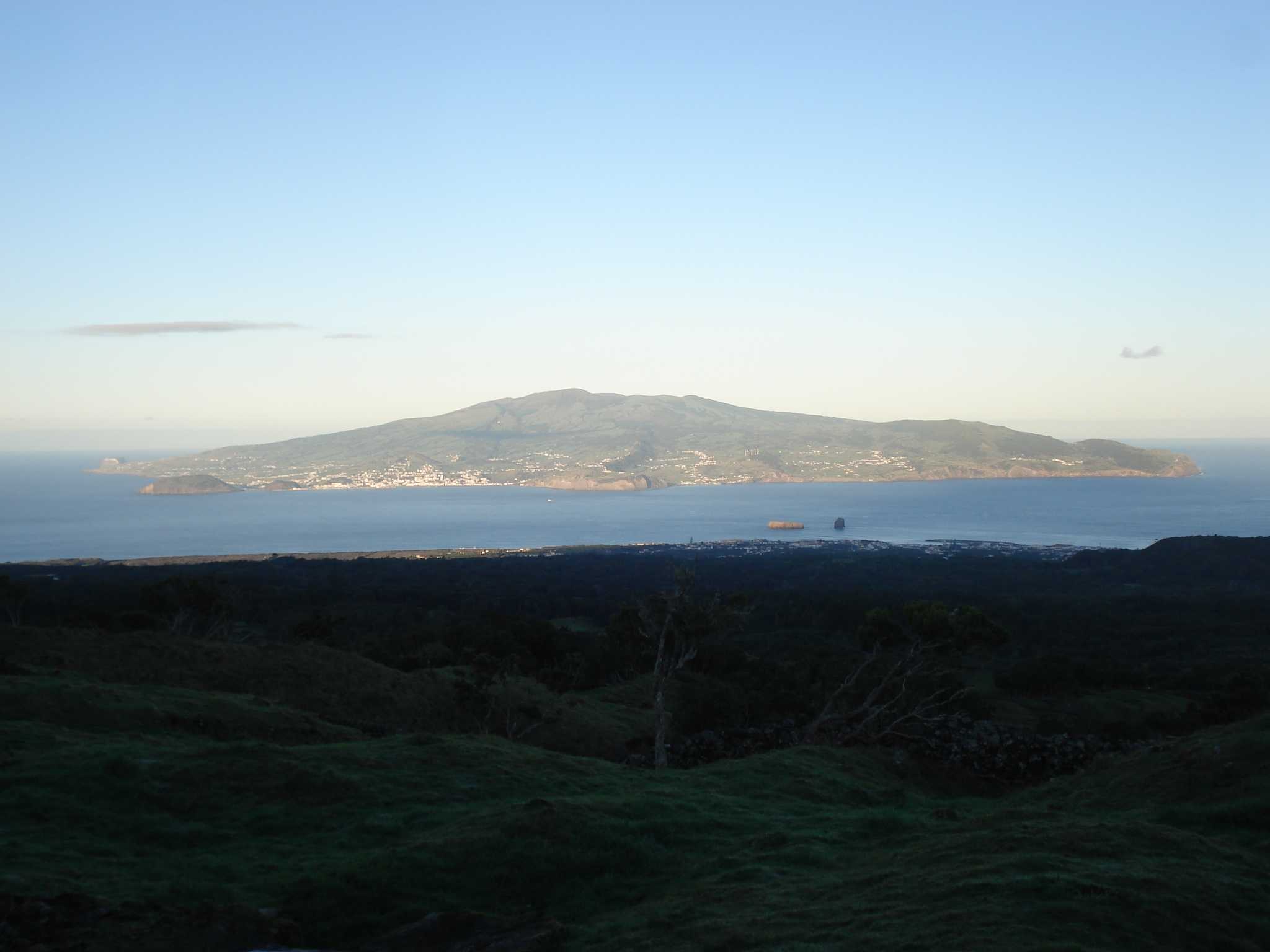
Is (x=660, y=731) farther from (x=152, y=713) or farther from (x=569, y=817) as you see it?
(x=152, y=713)

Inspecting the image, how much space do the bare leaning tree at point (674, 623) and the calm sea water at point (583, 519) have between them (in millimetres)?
97964

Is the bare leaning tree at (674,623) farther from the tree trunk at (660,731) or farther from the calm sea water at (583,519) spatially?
the calm sea water at (583,519)

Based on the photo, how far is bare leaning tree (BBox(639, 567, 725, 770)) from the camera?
57.8 feet

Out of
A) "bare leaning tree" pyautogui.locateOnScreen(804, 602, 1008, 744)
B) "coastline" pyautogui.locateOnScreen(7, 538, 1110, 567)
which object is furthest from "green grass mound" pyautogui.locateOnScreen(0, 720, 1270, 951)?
"coastline" pyautogui.locateOnScreen(7, 538, 1110, 567)

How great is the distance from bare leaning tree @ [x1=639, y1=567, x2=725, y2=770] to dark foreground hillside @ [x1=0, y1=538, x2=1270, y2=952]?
1.19 metres

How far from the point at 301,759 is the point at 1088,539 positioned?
12414cm

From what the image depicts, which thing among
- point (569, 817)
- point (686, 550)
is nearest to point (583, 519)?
point (686, 550)

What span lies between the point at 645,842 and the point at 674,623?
10338 mm

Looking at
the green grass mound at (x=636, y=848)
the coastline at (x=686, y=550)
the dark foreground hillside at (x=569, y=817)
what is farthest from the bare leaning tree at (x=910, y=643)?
the coastline at (x=686, y=550)

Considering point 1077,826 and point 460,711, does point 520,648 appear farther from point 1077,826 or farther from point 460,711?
point 1077,826

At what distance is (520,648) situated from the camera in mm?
35812

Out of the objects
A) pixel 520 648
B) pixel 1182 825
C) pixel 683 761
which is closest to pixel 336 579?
pixel 520 648

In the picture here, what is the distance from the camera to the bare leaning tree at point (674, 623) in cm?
1762

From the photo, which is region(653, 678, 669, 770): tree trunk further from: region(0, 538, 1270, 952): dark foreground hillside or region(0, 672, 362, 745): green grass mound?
region(0, 672, 362, 745): green grass mound
